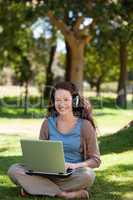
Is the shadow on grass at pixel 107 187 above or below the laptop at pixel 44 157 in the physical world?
below

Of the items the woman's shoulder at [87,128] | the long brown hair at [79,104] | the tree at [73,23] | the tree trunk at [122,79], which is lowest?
the tree trunk at [122,79]

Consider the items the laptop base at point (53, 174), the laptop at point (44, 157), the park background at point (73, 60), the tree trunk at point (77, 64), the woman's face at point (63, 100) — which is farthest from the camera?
the tree trunk at point (77, 64)

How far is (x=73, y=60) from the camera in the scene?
2928cm

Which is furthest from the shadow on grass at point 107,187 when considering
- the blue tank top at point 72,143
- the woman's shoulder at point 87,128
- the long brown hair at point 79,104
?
the long brown hair at point 79,104

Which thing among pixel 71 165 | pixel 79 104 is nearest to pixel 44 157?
pixel 71 165

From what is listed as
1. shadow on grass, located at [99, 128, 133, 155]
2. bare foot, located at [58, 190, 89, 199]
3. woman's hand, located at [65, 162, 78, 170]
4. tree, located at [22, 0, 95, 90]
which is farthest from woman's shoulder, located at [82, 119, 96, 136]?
tree, located at [22, 0, 95, 90]

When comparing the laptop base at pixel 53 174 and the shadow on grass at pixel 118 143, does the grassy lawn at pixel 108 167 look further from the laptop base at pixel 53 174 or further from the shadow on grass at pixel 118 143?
the laptop base at pixel 53 174

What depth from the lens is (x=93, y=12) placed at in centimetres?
2481

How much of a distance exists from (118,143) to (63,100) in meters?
5.90

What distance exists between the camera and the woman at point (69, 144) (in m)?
6.90

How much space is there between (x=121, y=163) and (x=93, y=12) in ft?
50.6

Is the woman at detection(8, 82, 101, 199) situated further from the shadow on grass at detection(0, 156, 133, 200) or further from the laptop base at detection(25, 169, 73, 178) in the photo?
the shadow on grass at detection(0, 156, 133, 200)

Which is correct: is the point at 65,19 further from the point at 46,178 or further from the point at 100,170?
the point at 46,178

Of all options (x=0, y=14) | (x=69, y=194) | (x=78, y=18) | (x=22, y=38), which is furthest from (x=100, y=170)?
(x=22, y=38)
